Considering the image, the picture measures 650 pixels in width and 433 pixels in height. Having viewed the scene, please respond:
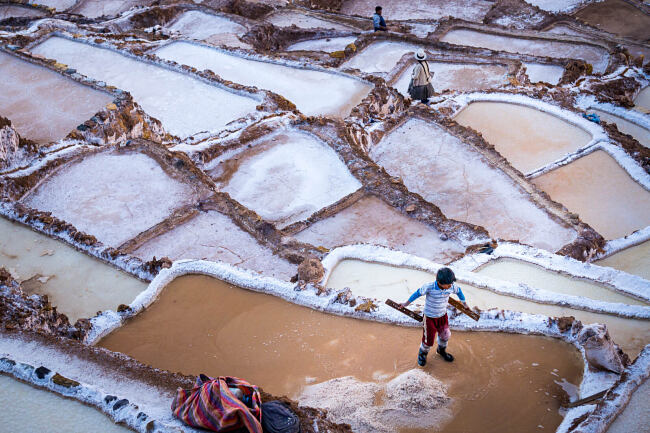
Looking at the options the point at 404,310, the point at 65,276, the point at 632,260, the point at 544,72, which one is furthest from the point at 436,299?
the point at 544,72

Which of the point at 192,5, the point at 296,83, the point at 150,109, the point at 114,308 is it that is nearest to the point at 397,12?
the point at 192,5

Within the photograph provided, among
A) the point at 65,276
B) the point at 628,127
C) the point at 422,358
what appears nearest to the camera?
the point at 422,358

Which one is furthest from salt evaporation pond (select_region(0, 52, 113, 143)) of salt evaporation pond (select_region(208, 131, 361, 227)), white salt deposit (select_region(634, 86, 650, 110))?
white salt deposit (select_region(634, 86, 650, 110))

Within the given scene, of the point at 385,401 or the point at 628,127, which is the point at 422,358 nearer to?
the point at 385,401

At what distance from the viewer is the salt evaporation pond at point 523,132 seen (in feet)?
34.8

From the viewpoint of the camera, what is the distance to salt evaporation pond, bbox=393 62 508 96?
13.3 meters

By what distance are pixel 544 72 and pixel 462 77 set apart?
1.98 metres

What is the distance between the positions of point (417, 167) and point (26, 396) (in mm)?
6805

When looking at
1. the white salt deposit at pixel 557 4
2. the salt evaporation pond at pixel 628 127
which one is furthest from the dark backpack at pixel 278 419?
the white salt deposit at pixel 557 4

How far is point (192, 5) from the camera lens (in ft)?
60.6

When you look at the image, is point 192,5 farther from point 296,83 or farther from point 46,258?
point 46,258

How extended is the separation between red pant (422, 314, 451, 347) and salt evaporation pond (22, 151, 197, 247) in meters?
4.54

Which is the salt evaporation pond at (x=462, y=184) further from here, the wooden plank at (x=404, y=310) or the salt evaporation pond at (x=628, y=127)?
the wooden plank at (x=404, y=310)

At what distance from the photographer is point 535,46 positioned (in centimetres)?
1555
